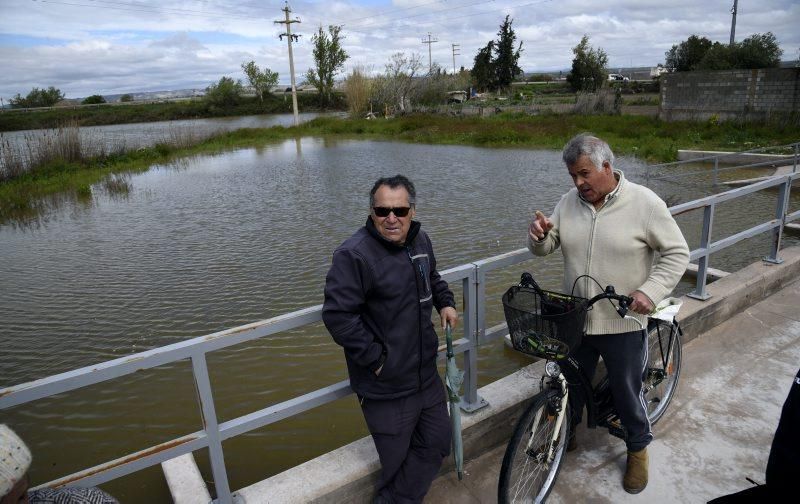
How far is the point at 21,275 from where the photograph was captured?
A: 29.8 feet

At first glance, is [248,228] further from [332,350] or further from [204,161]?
[204,161]

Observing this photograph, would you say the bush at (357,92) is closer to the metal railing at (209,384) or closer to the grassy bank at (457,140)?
the grassy bank at (457,140)

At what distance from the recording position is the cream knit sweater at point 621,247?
2.49 meters

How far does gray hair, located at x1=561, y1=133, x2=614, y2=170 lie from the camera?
248 cm

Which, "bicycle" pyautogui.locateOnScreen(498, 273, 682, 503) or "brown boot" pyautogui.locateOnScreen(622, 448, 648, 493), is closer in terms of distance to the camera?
"bicycle" pyautogui.locateOnScreen(498, 273, 682, 503)

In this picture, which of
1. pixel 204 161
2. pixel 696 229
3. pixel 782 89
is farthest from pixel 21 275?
pixel 782 89

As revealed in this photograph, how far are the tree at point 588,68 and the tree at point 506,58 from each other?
10884 mm

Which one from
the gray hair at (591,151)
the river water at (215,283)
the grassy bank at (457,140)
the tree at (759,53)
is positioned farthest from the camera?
the tree at (759,53)

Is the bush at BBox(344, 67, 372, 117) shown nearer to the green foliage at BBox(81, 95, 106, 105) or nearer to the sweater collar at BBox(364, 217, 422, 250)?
the sweater collar at BBox(364, 217, 422, 250)

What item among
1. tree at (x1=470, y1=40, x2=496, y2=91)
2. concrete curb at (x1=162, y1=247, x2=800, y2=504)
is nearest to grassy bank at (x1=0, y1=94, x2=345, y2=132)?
tree at (x1=470, y1=40, x2=496, y2=91)

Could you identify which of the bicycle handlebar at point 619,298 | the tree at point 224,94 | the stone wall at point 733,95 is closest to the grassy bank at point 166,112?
the tree at point 224,94

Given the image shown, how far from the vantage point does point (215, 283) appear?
8188 mm

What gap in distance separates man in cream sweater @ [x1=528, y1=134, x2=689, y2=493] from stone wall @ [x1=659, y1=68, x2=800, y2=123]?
23066 millimetres

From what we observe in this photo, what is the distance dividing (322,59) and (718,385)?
223 ft
